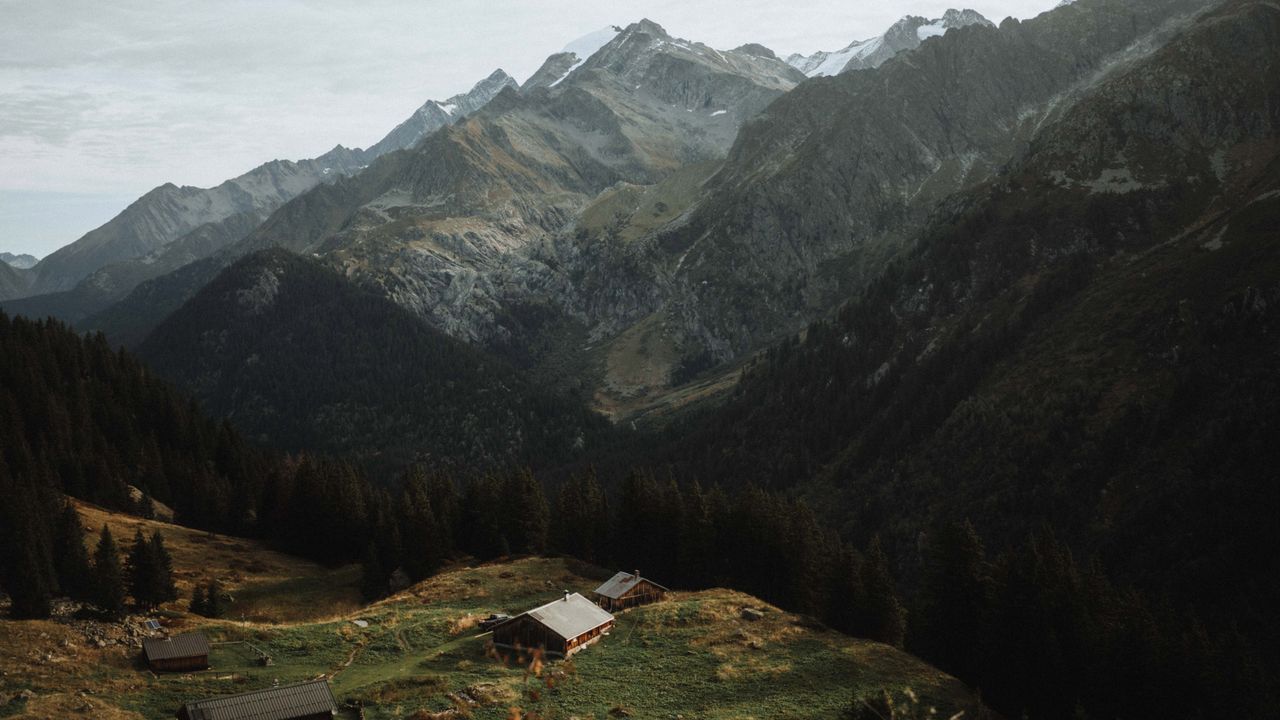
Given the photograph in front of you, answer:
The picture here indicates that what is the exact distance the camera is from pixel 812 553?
265 feet

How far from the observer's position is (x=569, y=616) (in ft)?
194

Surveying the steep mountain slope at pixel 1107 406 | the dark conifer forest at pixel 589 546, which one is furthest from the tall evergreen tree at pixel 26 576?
the steep mountain slope at pixel 1107 406

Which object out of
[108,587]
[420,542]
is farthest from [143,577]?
[420,542]

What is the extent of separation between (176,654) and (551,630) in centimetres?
2242

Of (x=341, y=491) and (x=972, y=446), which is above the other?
(x=341, y=491)

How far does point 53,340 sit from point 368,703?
110 m

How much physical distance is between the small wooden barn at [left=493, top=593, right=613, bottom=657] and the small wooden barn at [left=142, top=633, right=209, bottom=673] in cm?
1793

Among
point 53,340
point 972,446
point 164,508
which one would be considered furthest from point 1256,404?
point 53,340

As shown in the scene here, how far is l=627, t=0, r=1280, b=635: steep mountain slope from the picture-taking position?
103688 mm

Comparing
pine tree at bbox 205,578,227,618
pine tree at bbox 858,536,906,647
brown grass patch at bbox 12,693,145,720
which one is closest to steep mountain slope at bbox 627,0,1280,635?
pine tree at bbox 858,536,906,647

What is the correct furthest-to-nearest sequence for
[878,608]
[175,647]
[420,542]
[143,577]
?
[420,542]
[878,608]
[143,577]
[175,647]

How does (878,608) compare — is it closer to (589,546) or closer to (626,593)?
(626,593)

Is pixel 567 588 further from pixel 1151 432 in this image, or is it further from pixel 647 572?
pixel 1151 432

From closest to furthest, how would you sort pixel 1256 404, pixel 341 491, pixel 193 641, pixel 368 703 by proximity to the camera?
pixel 368 703 < pixel 193 641 < pixel 341 491 < pixel 1256 404
